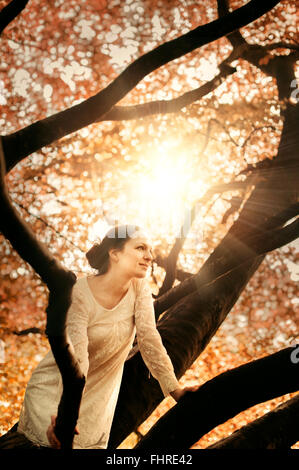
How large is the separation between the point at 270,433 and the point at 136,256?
1478mm

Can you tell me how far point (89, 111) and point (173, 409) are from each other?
1.95 metres

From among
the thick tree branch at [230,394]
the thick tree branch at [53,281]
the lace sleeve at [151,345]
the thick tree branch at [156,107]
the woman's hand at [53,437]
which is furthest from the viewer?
the thick tree branch at [156,107]

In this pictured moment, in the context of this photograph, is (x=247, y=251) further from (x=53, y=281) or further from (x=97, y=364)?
(x=53, y=281)

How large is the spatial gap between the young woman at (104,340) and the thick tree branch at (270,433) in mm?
413

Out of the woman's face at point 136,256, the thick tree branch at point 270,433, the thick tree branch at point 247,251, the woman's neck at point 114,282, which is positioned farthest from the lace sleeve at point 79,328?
the thick tree branch at point 247,251

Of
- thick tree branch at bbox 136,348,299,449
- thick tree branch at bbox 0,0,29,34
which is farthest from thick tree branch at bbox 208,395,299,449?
thick tree branch at bbox 0,0,29,34

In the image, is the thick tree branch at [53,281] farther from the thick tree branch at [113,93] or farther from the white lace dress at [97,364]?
the thick tree branch at [113,93]

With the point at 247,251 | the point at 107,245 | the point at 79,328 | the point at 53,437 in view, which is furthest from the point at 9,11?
the point at 53,437

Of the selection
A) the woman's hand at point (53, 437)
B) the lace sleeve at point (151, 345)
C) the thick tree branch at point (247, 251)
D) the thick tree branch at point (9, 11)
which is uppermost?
the thick tree branch at point (9, 11)

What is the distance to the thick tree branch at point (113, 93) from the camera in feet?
7.27

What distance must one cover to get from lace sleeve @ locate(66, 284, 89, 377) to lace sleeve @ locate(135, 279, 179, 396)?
48 centimetres

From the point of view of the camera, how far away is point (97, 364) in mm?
2355
